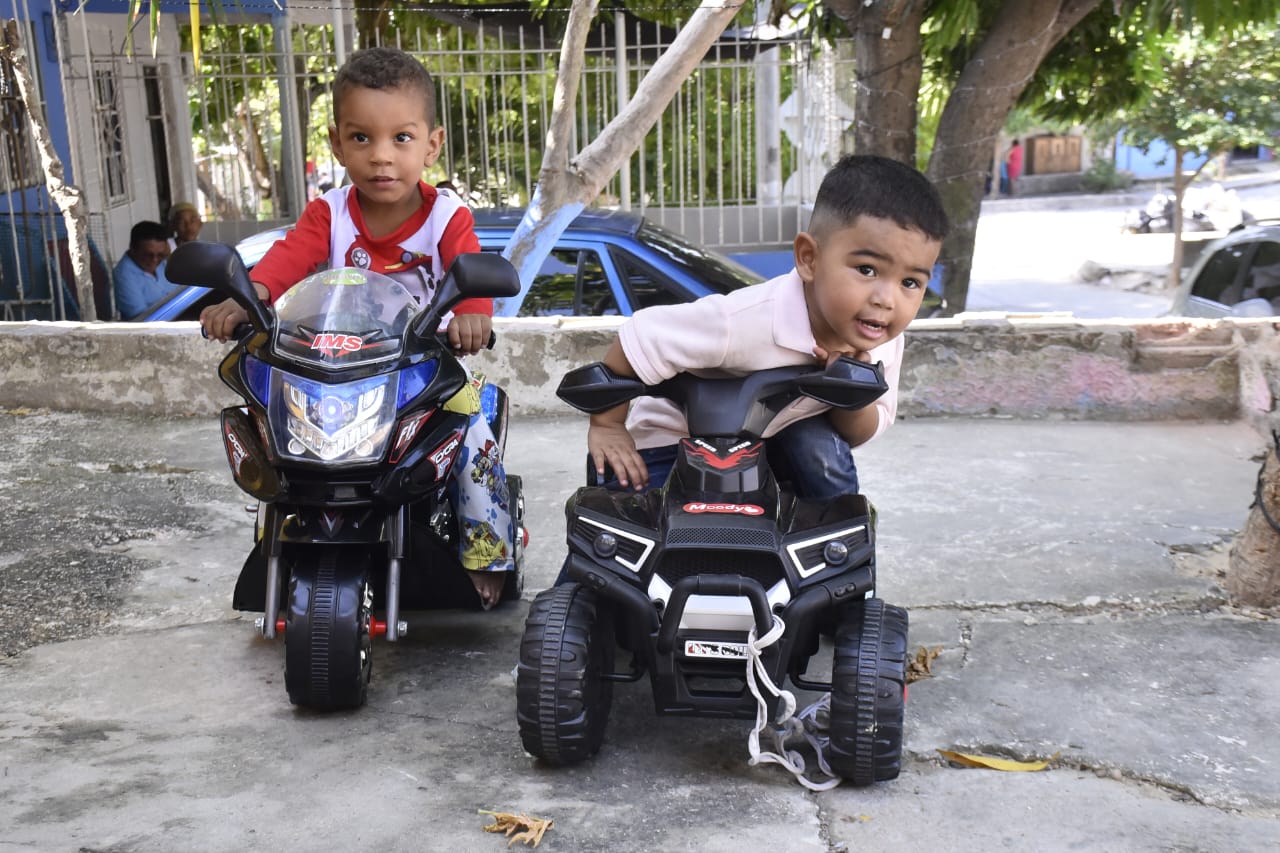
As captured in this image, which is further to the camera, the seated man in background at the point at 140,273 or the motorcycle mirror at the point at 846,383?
the seated man in background at the point at 140,273

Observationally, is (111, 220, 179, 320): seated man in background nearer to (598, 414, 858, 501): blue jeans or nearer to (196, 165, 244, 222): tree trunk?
(196, 165, 244, 222): tree trunk

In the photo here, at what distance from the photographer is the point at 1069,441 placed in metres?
6.29

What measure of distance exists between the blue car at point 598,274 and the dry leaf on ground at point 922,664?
11.2 ft

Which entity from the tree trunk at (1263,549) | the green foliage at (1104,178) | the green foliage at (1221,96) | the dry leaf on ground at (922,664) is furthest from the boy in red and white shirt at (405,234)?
the green foliage at (1104,178)

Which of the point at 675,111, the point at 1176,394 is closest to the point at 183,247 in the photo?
the point at 1176,394

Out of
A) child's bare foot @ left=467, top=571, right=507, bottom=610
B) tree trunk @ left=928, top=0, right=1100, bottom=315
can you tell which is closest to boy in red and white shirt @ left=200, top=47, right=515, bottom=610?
child's bare foot @ left=467, top=571, right=507, bottom=610

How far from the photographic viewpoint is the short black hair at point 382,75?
3518 mm

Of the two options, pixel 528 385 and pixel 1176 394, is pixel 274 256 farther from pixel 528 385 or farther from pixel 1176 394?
pixel 1176 394

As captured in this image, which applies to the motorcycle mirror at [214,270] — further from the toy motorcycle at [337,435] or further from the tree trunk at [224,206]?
the tree trunk at [224,206]

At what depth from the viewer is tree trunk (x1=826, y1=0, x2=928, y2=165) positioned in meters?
8.47

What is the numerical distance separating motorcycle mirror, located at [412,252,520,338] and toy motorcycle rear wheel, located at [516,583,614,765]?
2.42 feet

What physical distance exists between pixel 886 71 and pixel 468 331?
19.7 feet

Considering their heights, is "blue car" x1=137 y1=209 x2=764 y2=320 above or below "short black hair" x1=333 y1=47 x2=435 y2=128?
below

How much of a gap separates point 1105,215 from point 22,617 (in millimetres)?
31692
